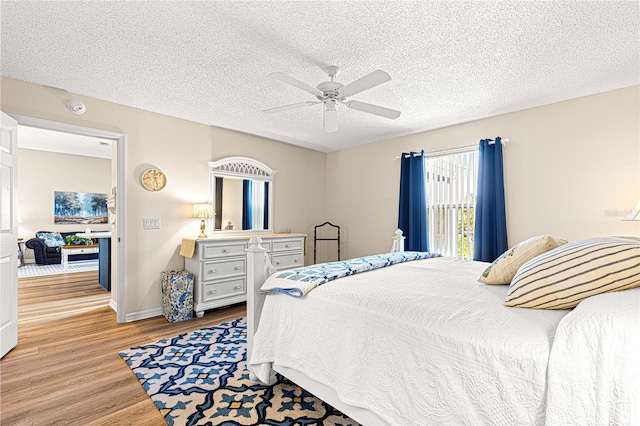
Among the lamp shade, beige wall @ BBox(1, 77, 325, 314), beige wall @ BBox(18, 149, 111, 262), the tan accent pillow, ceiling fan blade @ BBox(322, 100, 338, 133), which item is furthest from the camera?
beige wall @ BBox(18, 149, 111, 262)

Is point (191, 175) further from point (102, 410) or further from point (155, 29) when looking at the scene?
point (102, 410)

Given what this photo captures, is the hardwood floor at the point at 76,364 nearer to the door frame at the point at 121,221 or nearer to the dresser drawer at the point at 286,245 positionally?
the door frame at the point at 121,221

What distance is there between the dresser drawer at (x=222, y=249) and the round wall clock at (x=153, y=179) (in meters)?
0.89

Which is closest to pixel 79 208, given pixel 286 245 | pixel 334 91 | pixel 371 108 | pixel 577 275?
pixel 286 245

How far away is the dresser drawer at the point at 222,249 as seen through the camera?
3.59 meters

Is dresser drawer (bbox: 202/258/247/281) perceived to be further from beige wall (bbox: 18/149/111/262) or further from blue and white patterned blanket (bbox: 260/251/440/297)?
beige wall (bbox: 18/149/111/262)

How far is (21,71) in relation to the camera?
103 inches

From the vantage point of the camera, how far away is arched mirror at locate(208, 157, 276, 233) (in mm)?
4191

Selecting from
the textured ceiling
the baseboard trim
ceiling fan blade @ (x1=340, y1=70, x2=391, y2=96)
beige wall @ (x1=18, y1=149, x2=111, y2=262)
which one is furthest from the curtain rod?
beige wall @ (x1=18, y1=149, x2=111, y2=262)

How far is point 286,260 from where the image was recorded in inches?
174

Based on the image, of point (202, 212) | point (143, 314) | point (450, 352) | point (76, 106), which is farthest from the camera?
point (202, 212)

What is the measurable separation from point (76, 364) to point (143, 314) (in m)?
1.10

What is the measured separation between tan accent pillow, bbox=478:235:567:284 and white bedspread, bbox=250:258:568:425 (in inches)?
2.5

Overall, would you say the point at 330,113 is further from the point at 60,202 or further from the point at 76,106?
the point at 60,202
